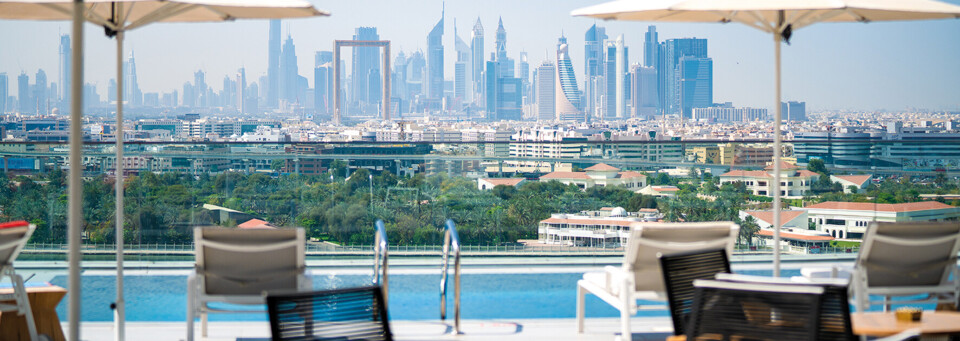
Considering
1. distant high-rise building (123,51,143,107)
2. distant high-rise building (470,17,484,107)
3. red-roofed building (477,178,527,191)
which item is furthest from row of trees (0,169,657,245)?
distant high-rise building (470,17,484,107)

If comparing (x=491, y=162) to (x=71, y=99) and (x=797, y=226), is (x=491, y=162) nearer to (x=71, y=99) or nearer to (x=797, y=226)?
(x=797, y=226)

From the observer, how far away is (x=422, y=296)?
4.79 meters

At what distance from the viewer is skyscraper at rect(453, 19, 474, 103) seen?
3720 inches

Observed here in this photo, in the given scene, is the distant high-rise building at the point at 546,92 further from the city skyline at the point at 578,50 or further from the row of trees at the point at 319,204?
the row of trees at the point at 319,204

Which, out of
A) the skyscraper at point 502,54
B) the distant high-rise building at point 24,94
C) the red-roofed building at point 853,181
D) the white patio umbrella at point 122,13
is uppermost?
the skyscraper at point 502,54

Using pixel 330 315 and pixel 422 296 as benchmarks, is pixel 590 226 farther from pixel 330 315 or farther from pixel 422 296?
pixel 330 315

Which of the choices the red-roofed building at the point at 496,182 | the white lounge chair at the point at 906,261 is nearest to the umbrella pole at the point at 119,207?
the white lounge chair at the point at 906,261

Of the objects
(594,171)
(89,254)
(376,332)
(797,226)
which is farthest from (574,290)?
(89,254)

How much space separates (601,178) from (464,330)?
2708 millimetres

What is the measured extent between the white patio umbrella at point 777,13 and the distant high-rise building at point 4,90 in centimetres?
7425

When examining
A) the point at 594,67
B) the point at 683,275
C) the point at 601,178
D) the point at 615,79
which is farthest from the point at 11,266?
the point at 615,79

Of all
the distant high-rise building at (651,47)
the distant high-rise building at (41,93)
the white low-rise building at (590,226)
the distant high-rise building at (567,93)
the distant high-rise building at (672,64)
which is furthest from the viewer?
the distant high-rise building at (567,93)

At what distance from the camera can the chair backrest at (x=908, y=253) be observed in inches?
137

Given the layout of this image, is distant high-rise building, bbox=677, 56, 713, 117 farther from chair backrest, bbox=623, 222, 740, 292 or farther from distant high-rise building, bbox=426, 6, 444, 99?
chair backrest, bbox=623, 222, 740, 292
